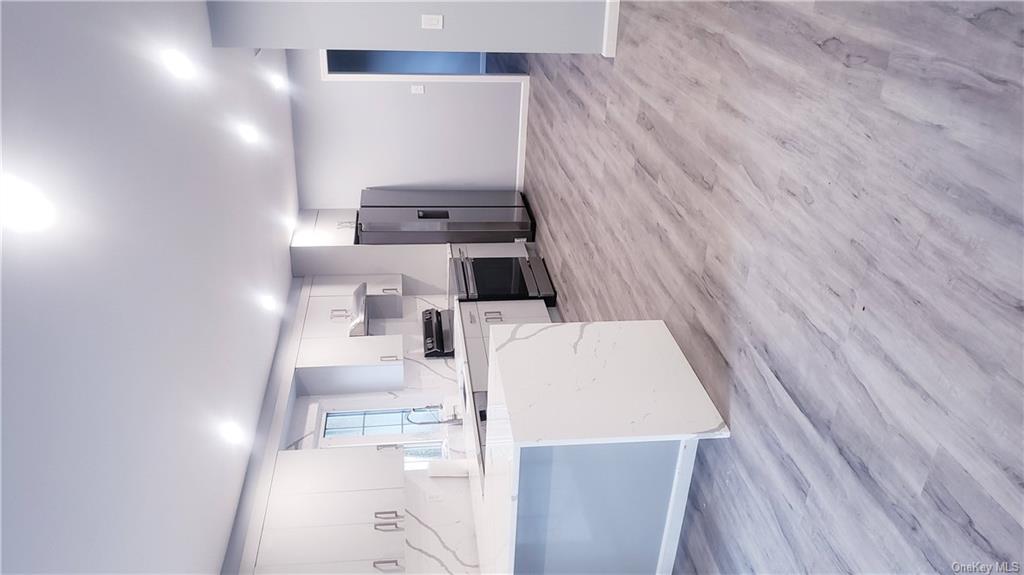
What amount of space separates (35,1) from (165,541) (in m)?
1.31

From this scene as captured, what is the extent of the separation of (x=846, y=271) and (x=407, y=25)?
174cm

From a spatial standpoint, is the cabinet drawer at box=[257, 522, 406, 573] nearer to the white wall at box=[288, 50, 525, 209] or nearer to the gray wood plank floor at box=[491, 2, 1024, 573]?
the gray wood plank floor at box=[491, 2, 1024, 573]

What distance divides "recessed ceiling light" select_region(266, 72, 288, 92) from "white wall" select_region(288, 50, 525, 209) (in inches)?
3.9

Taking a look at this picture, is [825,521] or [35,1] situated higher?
[35,1]

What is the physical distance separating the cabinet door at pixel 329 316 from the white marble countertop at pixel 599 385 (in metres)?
2.00

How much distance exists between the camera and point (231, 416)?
2.54 meters

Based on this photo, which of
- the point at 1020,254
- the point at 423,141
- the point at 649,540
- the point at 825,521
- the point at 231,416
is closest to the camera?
the point at 1020,254

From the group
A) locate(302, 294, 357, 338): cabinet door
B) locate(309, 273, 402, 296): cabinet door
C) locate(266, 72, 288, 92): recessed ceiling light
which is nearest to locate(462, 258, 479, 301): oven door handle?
locate(309, 273, 402, 296): cabinet door

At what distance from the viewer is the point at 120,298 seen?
162 cm

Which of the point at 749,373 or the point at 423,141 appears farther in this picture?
the point at 423,141

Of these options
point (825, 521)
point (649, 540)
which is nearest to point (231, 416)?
point (649, 540)

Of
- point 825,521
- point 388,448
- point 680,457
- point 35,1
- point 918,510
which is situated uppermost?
point 35,1

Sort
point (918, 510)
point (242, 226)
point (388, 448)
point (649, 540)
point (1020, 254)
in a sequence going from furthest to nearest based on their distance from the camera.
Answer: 1. point (388, 448)
2. point (242, 226)
3. point (649, 540)
4. point (918, 510)
5. point (1020, 254)

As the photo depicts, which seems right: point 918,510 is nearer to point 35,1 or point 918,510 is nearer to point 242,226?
point 35,1
